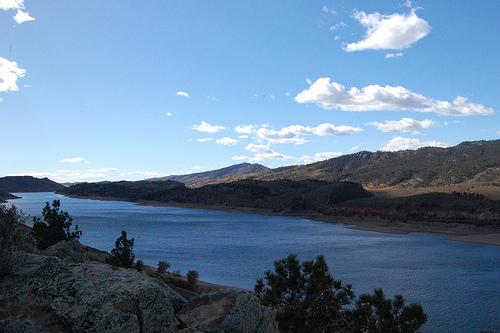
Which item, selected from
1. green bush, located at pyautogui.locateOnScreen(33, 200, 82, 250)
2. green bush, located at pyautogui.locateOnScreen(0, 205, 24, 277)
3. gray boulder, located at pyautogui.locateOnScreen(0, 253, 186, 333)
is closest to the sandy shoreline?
green bush, located at pyautogui.locateOnScreen(33, 200, 82, 250)

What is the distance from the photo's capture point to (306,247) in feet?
273

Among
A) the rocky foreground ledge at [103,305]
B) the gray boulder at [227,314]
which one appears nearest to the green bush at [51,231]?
the rocky foreground ledge at [103,305]

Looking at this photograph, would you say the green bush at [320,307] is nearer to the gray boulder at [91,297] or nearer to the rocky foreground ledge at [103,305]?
the rocky foreground ledge at [103,305]

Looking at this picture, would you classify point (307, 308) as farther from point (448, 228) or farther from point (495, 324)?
point (448, 228)

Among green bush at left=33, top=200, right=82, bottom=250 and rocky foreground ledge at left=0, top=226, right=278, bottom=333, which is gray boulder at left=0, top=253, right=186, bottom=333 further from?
green bush at left=33, top=200, right=82, bottom=250

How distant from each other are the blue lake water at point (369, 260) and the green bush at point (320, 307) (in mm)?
18468

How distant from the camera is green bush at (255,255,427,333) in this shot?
56.5 feet

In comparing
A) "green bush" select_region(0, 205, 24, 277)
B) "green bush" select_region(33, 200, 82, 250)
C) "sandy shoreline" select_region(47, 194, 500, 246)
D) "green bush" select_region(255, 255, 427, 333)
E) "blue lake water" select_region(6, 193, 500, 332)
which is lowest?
"blue lake water" select_region(6, 193, 500, 332)

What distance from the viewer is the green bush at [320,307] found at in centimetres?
1721

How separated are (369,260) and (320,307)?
5451cm

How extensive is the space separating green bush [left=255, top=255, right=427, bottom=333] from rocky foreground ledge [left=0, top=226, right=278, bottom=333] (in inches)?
258

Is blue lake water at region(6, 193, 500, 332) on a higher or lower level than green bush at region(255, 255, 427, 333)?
lower

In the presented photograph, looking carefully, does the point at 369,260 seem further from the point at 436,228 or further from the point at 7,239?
the point at 7,239

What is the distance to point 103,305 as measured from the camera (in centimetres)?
876
